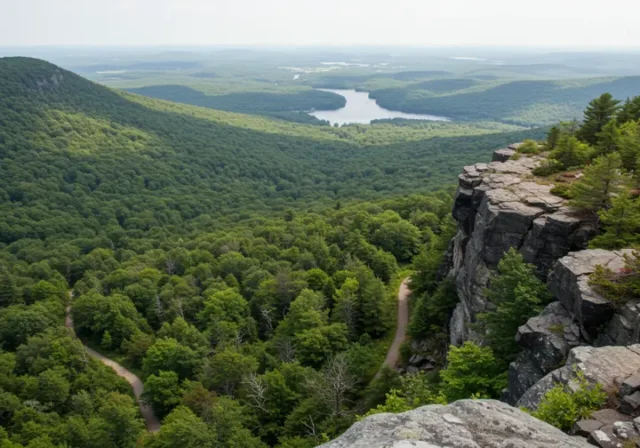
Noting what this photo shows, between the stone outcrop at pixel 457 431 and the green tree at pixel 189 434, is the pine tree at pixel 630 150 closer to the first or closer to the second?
the stone outcrop at pixel 457 431

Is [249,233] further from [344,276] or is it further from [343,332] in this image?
[343,332]

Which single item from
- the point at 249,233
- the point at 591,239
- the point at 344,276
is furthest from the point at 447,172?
the point at 591,239

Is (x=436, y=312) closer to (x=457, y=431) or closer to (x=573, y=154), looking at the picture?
(x=573, y=154)

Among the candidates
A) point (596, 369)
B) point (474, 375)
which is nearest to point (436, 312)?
point (474, 375)

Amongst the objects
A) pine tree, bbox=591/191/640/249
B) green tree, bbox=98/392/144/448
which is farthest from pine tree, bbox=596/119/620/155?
green tree, bbox=98/392/144/448

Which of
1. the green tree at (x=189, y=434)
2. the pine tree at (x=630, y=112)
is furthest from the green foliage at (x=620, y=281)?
the pine tree at (x=630, y=112)

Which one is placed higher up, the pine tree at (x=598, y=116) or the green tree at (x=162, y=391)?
the pine tree at (x=598, y=116)
